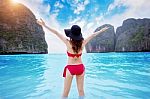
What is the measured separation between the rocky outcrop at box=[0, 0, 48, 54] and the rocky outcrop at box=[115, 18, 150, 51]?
53450 mm

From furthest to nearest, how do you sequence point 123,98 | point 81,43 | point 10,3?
point 10,3 → point 123,98 → point 81,43

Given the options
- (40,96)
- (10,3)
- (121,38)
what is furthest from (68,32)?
(121,38)

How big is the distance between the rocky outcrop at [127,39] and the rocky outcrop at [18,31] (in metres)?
53.8

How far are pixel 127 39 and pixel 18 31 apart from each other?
74700 mm

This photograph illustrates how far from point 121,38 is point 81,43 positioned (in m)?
154

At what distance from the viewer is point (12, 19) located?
102m

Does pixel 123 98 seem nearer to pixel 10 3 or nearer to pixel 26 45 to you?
pixel 26 45

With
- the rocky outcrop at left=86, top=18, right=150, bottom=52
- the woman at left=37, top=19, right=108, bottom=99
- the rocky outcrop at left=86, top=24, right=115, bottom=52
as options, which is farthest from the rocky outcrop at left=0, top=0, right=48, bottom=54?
the woman at left=37, top=19, right=108, bottom=99

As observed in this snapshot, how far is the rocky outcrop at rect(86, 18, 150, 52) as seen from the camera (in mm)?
129000

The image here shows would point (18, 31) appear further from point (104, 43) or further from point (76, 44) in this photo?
point (76, 44)

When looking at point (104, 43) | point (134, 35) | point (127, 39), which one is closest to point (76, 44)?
point (134, 35)

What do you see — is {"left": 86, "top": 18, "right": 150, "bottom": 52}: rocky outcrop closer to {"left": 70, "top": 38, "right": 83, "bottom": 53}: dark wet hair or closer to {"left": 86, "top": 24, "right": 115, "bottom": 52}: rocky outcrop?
{"left": 86, "top": 24, "right": 115, "bottom": 52}: rocky outcrop

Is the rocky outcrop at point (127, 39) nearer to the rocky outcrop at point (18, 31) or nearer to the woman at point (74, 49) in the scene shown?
the rocky outcrop at point (18, 31)

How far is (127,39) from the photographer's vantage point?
145500 mm
